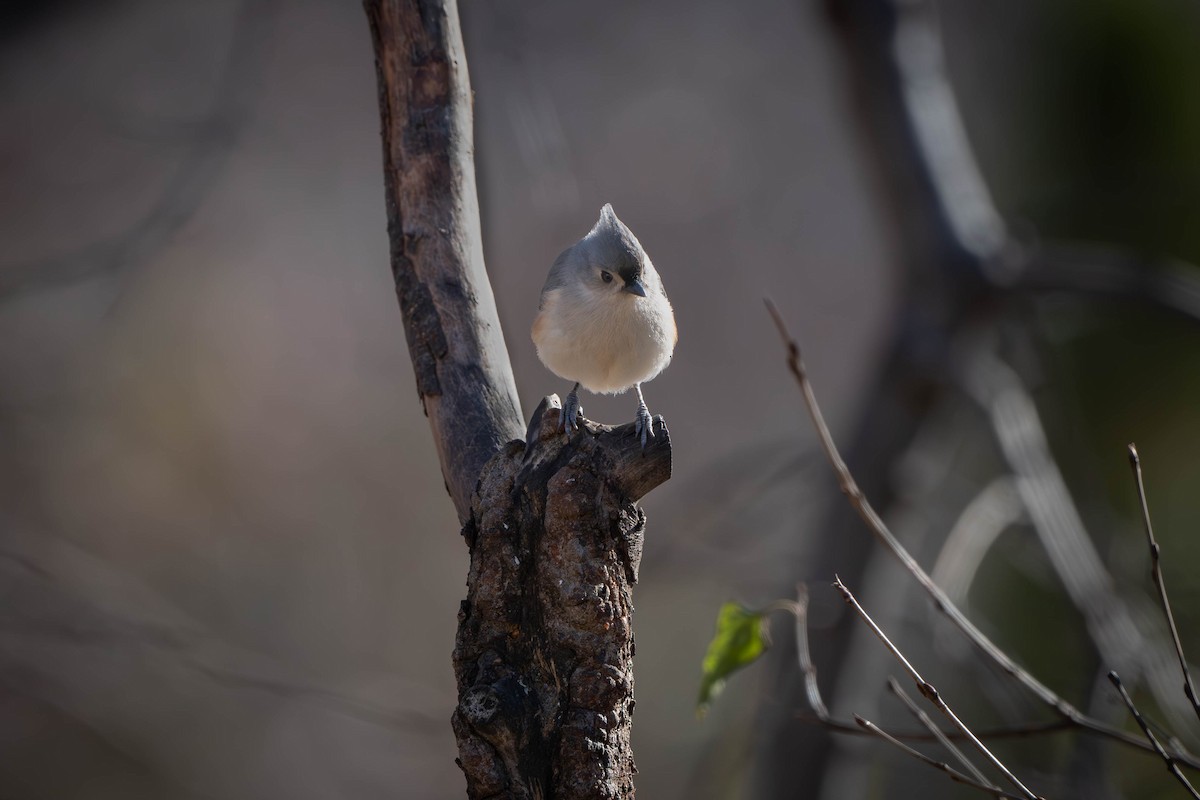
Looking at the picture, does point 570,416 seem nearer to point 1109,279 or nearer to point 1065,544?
point 1065,544

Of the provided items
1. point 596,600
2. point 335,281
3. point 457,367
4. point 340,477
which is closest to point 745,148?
point 335,281

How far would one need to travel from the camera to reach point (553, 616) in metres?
0.98

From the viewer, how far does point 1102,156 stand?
315 cm

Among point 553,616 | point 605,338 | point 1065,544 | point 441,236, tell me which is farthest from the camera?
point 1065,544

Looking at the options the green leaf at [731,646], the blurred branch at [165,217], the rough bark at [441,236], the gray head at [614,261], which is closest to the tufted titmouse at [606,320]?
the gray head at [614,261]

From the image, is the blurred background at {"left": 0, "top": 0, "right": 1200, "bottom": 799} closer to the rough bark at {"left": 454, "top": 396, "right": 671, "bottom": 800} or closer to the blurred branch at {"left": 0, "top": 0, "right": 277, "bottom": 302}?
the blurred branch at {"left": 0, "top": 0, "right": 277, "bottom": 302}

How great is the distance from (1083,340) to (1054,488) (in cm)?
144

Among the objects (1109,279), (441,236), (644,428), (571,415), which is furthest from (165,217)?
(1109,279)

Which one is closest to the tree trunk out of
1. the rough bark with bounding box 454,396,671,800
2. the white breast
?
the rough bark with bounding box 454,396,671,800

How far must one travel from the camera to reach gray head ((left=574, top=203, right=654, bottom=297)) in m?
1.41

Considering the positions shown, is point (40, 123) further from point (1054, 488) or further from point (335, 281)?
point (1054, 488)

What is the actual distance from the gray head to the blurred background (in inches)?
42.9

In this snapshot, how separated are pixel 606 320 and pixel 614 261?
0.10m

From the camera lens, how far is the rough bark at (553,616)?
36.0 inches
